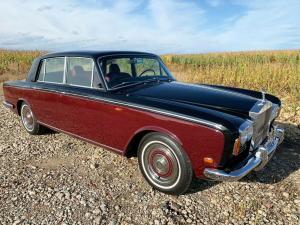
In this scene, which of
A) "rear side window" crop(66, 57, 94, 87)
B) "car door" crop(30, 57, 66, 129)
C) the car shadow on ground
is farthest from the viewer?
"car door" crop(30, 57, 66, 129)

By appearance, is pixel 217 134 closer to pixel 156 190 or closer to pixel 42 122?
pixel 156 190

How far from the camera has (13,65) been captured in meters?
16.9

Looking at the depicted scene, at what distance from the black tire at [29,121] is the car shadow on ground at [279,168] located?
324 cm

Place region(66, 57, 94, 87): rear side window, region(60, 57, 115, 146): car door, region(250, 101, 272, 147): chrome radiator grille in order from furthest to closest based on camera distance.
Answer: region(66, 57, 94, 87): rear side window, region(60, 57, 115, 146): car door, region(250, 101, 272, 147): chrome radiator grille

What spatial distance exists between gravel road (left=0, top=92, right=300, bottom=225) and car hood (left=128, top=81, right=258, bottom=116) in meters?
1.02

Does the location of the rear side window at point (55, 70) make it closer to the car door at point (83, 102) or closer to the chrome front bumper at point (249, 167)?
the car door at point (83, 102)

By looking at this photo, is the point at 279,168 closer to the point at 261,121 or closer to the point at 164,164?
the point at 261,121

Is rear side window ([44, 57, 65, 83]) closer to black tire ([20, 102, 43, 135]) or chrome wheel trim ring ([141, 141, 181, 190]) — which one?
black tire ([20, 102, 43, 135])

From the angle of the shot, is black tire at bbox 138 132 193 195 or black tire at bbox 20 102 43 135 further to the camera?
black tire at bbox 20 102 43 135

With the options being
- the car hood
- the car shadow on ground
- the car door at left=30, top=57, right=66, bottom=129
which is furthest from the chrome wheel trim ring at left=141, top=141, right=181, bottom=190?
the car door at left=30, top=57, right=66, bottom=129

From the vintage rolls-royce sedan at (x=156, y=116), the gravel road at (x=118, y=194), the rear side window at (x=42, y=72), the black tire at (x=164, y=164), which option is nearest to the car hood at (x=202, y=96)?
the vintage rolls-royce sedan at (x=156, y=116)

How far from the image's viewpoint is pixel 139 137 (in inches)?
147

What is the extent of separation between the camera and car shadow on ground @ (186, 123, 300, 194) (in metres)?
3.82

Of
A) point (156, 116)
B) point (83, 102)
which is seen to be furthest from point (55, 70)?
point (156, 116)
